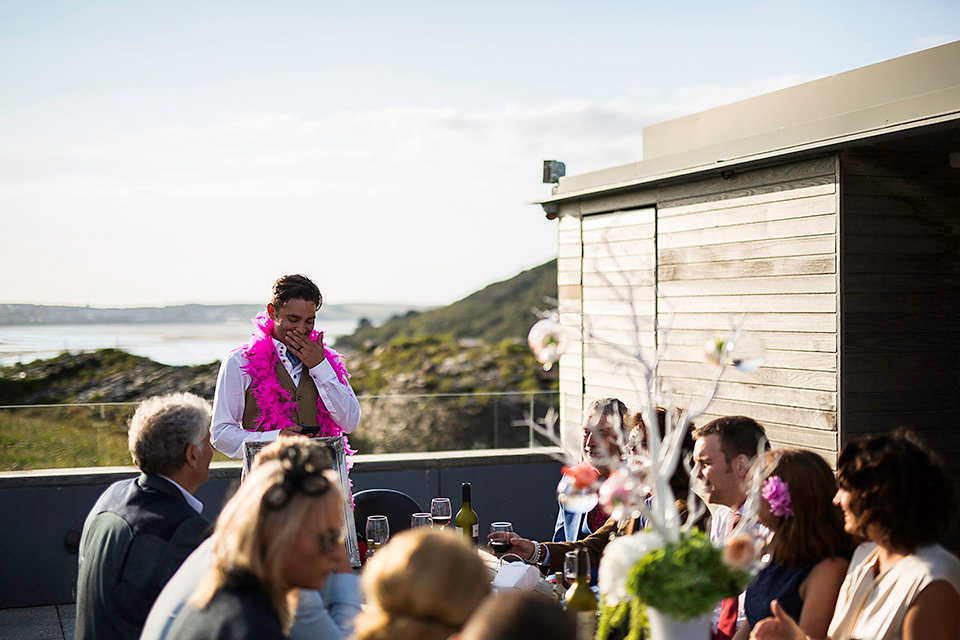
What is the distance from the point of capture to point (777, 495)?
8.55 feet

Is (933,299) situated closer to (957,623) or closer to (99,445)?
(957,623)

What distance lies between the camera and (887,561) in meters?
2.50

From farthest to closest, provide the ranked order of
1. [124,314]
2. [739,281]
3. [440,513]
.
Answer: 1. [124,314]
2. [739,281]
3. [440,513]

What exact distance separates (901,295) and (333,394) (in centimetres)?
297

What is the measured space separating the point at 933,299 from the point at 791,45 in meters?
8.34

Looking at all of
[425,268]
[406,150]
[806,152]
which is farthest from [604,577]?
[425,268]

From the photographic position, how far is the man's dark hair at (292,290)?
4094mm

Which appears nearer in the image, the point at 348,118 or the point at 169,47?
the point at 169,47

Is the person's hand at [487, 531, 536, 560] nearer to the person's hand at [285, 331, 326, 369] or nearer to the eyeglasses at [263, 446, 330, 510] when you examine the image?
the person's hand at [285, 331, 326, 369]

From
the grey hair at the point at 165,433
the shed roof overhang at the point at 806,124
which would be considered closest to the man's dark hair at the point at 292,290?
the grey hair at the point at 165,433

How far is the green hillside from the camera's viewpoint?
5072 cm

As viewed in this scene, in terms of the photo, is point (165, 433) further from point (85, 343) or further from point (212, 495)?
point (85, 343)

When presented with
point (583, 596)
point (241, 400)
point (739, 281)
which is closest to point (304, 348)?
point (241, 400)

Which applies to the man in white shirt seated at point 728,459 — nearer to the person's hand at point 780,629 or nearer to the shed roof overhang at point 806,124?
the person's hand at point 780,629
